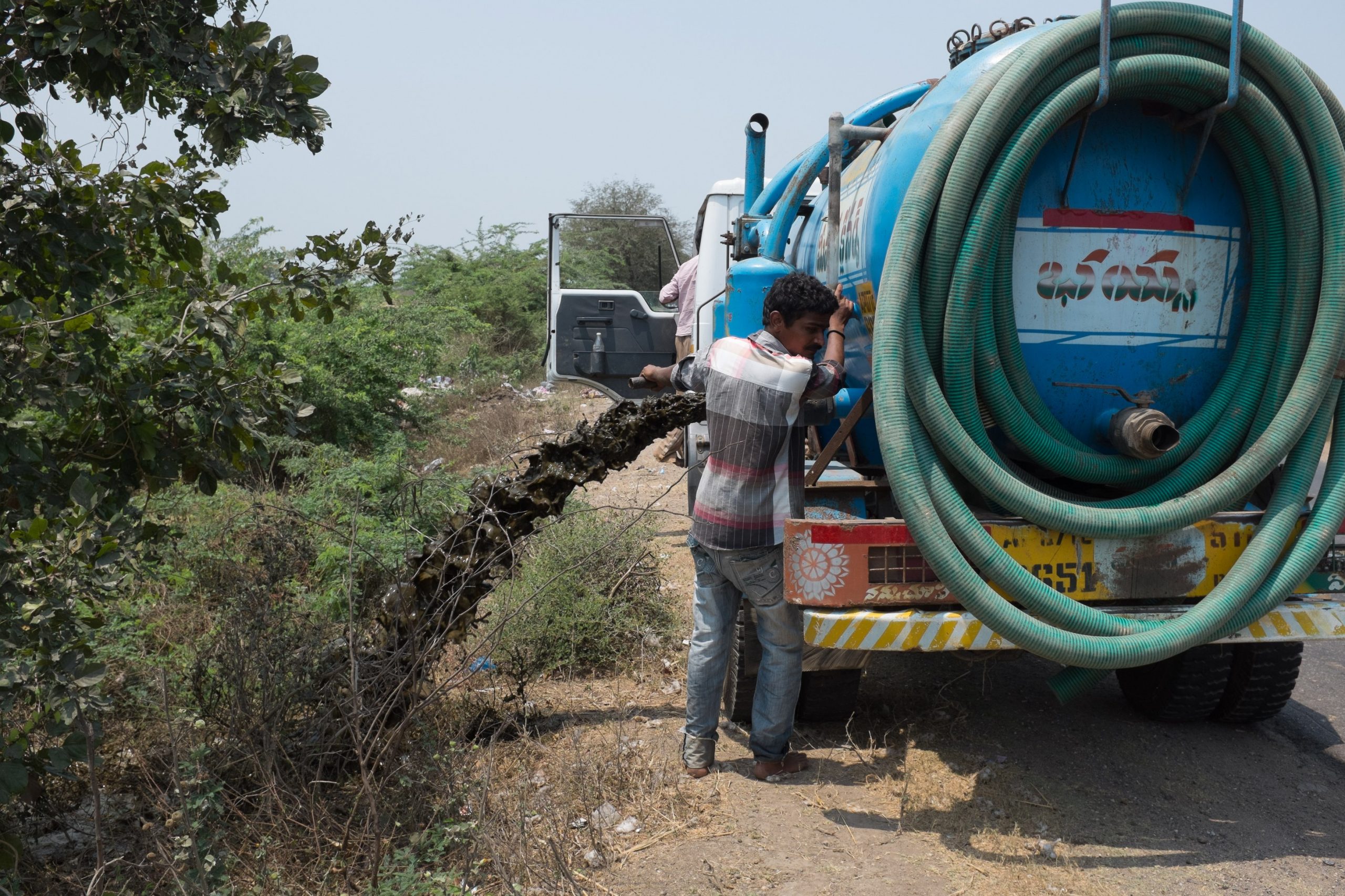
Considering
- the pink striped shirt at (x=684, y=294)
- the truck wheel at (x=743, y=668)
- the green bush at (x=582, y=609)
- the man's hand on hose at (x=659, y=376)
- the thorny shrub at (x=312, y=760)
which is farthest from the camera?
the pink striped shirt at (x=684, y=294)

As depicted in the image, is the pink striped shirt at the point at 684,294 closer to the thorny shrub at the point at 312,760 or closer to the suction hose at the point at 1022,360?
the thorny shrub at the point at 312,760

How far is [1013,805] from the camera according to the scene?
342 cm

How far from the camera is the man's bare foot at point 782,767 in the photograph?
3596 mm

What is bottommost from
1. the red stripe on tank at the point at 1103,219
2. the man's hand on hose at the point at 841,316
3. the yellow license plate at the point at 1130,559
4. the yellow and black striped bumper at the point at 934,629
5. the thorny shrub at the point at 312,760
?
the thorny shrub at the point at 312,760

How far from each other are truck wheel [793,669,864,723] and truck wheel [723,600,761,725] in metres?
0.19

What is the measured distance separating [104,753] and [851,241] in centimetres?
302

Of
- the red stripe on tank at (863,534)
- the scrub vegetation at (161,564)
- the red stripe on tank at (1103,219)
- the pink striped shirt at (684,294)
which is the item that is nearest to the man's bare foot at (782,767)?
the scrub vegetation at (161,564)

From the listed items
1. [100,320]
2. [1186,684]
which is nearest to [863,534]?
[1186,684]

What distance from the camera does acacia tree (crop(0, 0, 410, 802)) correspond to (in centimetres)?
239

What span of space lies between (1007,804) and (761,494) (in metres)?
1.29

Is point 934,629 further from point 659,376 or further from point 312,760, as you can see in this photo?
point 312,760

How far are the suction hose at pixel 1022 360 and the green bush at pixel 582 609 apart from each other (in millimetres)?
1561

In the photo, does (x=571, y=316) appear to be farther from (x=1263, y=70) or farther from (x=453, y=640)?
(x=1263, y=70)

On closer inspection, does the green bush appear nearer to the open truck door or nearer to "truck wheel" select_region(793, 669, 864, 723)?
"truck wheel" select_region(793, 669, 864, 723)
